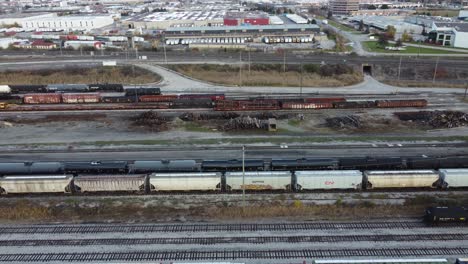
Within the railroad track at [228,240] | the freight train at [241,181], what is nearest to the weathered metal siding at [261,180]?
the freight train at [241,181]

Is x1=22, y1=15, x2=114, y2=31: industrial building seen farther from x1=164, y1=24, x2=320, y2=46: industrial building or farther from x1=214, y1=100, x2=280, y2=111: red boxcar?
x1=214, y1=100, x2=280, y2=111: red boxcar

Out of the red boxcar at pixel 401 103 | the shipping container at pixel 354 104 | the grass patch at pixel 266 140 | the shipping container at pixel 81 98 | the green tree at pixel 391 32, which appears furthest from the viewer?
the green tree at pixel 391 32

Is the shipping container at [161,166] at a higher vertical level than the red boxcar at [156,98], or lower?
lower

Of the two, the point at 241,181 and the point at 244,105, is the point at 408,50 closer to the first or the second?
the point at 244,105

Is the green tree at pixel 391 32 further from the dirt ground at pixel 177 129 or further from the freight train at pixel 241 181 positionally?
the freight train at pixel 241 181

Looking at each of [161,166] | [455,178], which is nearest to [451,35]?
Result: [455,178]

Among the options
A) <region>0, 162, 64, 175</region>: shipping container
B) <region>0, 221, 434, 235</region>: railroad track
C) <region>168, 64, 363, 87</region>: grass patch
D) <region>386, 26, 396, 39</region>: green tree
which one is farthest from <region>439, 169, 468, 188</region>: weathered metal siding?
<region>386, 26, 396, 39</region>: green tree

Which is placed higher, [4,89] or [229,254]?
[4,89]
